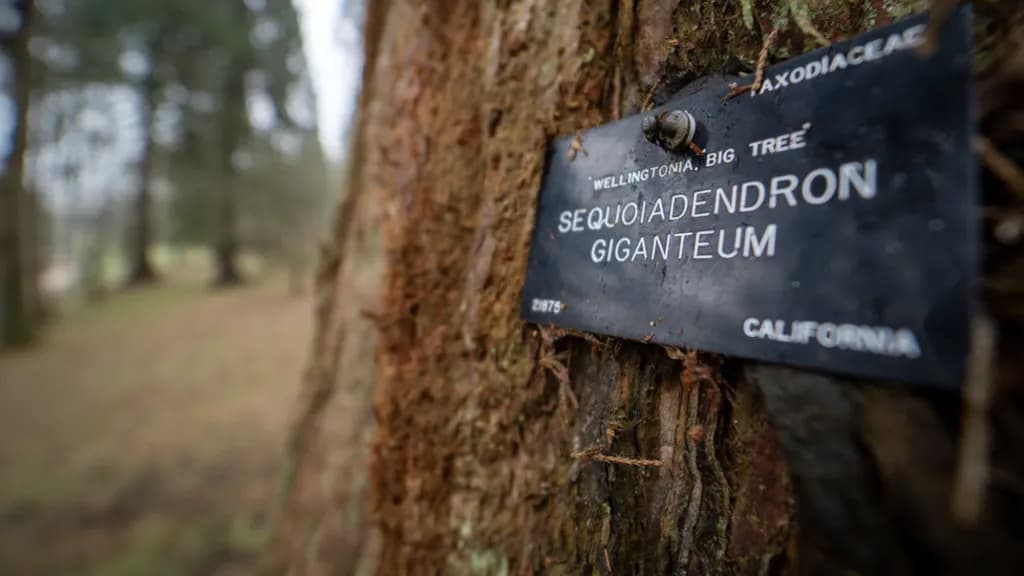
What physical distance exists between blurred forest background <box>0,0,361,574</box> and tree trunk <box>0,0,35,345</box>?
29 millimetres

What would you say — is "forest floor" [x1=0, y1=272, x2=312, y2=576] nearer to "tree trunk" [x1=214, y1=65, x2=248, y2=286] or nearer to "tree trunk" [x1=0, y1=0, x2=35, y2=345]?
"tree trunk" [x1=0, y1=0, x2=35, y2=345]

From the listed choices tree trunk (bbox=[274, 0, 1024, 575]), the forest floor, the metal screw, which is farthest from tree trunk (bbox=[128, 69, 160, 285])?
the metal screw

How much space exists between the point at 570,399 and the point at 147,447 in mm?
5603

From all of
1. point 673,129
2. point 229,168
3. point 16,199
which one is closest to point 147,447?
point 673,129

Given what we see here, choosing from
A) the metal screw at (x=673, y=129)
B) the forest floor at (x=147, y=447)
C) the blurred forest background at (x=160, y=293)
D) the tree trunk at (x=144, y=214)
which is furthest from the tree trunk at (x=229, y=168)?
the metal screw at (x=673, y=129)

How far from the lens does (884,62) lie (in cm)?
70

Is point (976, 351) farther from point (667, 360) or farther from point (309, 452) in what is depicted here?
point (309, 452)

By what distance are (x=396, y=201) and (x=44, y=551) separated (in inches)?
164

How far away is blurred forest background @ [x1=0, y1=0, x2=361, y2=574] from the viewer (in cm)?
396

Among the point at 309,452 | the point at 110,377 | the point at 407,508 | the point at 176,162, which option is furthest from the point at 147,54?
the point at 407,508

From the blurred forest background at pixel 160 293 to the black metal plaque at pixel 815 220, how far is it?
298 centimetres

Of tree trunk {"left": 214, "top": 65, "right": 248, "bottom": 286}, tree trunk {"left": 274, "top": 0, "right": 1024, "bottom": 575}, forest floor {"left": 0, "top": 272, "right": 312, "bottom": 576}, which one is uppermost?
tree trunk {"left": 214, "top": 65, "right": 248, "bottom": 286}

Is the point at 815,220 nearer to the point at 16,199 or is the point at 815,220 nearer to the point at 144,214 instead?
the point at 16,199

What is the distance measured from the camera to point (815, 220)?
73 centimetres
